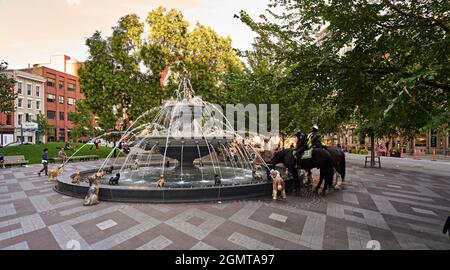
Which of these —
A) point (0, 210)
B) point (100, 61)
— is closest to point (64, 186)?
point (0, 210)

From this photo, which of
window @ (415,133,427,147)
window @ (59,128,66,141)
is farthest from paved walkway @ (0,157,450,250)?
window @ (59,128,66,141)

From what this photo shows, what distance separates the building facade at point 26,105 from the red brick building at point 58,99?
2690 millimetres

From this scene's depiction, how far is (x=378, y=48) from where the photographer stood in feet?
21.3

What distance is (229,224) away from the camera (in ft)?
21.6

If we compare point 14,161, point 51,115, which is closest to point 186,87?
point 14,161

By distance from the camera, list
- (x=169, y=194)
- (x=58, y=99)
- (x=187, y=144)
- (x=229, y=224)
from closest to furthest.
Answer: (x=229, y=224) → (x=169, y=194) → (x=187, y=144) → (x=58, y=99)

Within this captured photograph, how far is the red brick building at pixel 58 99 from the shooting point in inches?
2330

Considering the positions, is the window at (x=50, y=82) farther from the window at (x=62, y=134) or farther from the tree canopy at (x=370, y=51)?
the tree canopy at (x=370, y=51)

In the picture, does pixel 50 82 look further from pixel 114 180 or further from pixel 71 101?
pixel 114 180

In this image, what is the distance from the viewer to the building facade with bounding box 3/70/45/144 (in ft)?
162

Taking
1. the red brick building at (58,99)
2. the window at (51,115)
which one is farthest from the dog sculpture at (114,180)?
the window at (51,115)

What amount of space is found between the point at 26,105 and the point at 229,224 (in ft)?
214

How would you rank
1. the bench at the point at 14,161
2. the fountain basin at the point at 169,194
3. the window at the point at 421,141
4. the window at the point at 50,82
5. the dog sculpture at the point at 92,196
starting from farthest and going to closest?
1. the window at the point at 50,82
2. the window at the point at 421,141
3. the bench at the point at 14,161
4. the fountain basin at the point at 169,194
5. the dog sculpture at the point at 92,196
